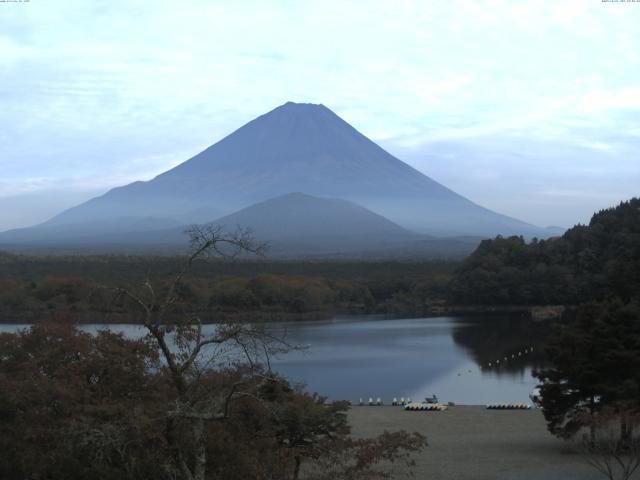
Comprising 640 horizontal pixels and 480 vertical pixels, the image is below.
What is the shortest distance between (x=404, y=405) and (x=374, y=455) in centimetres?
1072

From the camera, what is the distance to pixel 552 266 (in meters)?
42.3

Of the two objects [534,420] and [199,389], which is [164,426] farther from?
[534,420]

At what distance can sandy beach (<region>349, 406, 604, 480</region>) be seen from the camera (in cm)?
1048

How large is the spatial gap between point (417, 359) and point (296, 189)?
422 feet

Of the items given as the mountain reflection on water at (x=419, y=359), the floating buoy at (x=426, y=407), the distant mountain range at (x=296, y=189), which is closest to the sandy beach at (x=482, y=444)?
the floating buoy at (x=426, y=407)

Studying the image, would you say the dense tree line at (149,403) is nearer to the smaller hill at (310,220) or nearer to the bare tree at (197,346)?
the bare tree at (197,346)

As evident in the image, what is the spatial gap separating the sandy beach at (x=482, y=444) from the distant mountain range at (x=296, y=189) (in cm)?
11538

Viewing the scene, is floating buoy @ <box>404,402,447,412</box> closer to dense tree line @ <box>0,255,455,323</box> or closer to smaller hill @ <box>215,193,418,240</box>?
dense tree line @ <box>0,255,455,323</box>

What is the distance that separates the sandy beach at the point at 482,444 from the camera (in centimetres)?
1048

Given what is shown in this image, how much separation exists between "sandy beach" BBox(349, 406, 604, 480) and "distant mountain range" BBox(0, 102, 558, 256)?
11538 cm

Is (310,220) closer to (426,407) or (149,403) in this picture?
(426,407)

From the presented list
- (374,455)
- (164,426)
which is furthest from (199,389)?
(374,455)

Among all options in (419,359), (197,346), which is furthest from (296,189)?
(197,346)

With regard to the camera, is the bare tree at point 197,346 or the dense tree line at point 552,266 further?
the dense tree line at point 552,266
